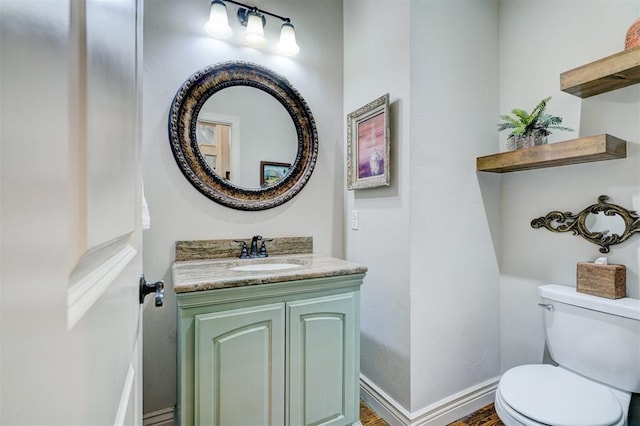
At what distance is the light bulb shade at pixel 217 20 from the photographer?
1577 millimetres

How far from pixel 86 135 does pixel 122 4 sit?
294 mm

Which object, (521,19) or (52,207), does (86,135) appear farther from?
(521,19)

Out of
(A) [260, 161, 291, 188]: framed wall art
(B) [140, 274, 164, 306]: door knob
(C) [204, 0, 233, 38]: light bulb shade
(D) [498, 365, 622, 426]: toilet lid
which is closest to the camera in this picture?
(B) [140, 274, 164, 306]: door knob

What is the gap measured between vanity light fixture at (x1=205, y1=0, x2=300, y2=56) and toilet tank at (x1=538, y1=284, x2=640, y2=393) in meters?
1.97

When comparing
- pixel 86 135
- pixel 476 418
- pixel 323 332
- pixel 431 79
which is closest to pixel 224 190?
pixel 323 332

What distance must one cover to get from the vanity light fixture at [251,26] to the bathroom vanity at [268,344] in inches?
50.4

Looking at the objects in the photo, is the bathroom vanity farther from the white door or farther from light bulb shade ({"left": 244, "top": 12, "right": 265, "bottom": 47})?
light bulb shade ({"left": 244, "top": 12, "right": 265, "bottom": 47})

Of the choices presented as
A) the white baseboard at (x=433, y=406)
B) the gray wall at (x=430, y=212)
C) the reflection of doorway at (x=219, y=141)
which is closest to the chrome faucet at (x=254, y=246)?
the reflection of doorway at (x=219, y=141)

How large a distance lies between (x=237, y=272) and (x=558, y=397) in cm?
140

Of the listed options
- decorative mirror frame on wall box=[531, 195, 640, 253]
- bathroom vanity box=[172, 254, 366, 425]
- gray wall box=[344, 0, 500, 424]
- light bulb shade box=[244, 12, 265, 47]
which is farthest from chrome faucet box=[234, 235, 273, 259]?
decorative mirror frame on wall box=[531, 195, 640, 253]

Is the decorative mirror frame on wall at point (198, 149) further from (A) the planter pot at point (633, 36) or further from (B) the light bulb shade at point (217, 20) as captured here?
(A) the planter pot at point (633, 36)

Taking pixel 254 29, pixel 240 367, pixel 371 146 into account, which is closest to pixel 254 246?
pixel 240 367

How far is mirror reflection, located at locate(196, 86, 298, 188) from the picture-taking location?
1.68 metres

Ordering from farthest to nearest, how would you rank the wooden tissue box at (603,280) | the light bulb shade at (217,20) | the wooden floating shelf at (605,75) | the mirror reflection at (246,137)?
the mirror reflection at (246,137)
the light bulb shade at (217,20)
the wooden tissue box at (603,280)
the wooden floating shelf at (605,75)
